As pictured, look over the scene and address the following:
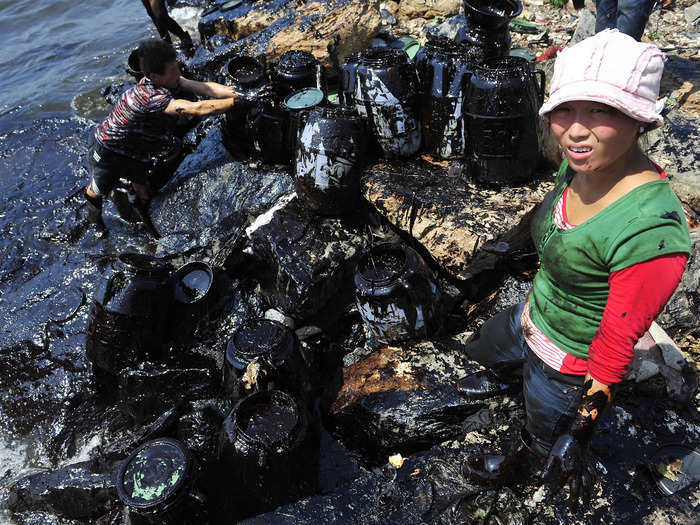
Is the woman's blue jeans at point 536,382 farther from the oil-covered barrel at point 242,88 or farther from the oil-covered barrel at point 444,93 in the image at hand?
the oil-covered barrel at point 242,88

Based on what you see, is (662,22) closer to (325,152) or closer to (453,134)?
(453,134)

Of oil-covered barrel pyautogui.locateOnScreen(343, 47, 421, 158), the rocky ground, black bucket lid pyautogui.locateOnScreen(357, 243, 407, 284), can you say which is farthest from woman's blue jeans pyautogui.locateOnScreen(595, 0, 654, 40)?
black bucket lid pyautogui.locateOnScreen(357, 243, 407, 284)

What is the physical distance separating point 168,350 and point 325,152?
1.72 meters

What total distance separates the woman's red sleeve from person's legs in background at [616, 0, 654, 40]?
11.7 feet

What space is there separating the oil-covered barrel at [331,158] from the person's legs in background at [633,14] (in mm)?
2482

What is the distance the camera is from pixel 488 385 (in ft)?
8.17

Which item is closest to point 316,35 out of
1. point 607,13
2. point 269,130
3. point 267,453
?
point 269,130

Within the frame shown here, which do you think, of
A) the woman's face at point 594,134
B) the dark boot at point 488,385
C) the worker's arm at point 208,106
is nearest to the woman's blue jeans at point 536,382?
the dark boot at point 488,385

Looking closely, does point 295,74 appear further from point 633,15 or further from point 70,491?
point 70,491

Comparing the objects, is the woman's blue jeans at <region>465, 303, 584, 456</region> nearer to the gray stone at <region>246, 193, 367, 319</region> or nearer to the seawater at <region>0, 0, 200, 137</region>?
the gray stone at <region>246, 193, 367, 319</region>

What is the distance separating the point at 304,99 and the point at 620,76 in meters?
2.88

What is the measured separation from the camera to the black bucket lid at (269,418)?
2.22 m

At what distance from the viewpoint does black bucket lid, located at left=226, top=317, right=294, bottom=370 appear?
2.64 m

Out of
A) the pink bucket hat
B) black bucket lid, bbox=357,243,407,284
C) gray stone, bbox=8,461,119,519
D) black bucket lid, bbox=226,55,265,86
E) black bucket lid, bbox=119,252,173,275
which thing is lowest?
gray stone, bbox=8,461,119,519
